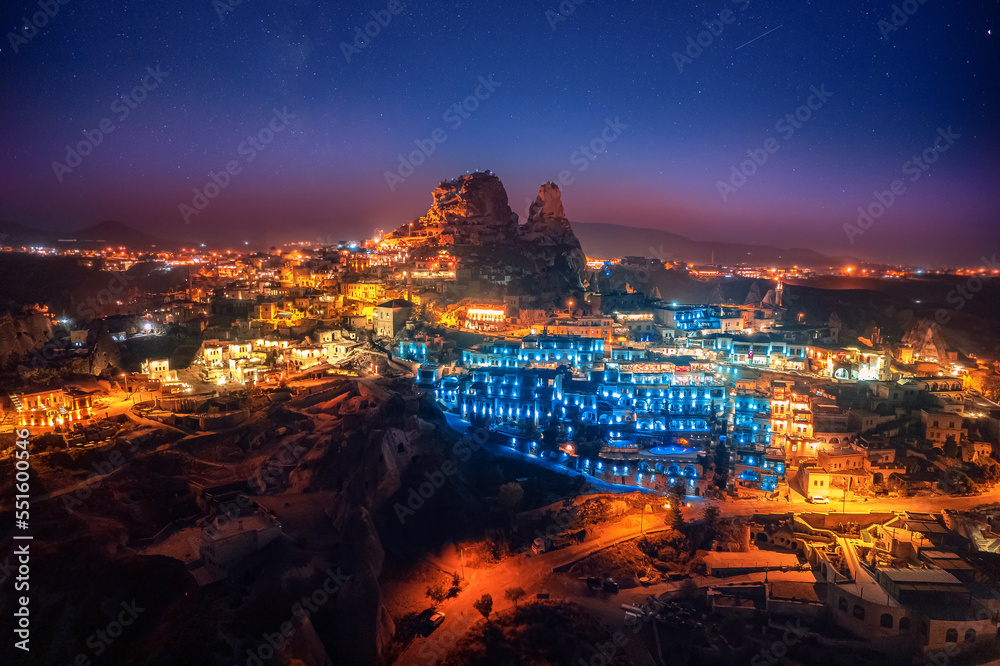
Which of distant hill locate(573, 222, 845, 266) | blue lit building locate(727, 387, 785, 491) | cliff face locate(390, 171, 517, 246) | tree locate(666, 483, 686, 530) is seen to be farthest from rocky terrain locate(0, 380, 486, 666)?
distant hill locate(573, 222, 845, 266)

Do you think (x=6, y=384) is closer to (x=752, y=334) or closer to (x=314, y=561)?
(x=314, y=561)

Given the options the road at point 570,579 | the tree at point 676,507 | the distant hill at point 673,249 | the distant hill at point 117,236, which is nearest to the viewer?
the road at point 570,579

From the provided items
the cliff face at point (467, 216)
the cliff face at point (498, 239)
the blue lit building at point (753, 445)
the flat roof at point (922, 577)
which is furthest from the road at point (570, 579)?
the cliff face at point (467, 216)

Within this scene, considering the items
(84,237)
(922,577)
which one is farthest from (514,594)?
(84,237)

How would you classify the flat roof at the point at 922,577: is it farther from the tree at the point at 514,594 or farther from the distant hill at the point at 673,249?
the distant hill at the point at 673,249

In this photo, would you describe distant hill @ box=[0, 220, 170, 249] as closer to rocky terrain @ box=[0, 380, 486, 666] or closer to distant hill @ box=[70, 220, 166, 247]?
distant hill @ box=[70, 220, 166, 247]

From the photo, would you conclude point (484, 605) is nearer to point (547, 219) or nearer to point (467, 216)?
point (547, 219)
